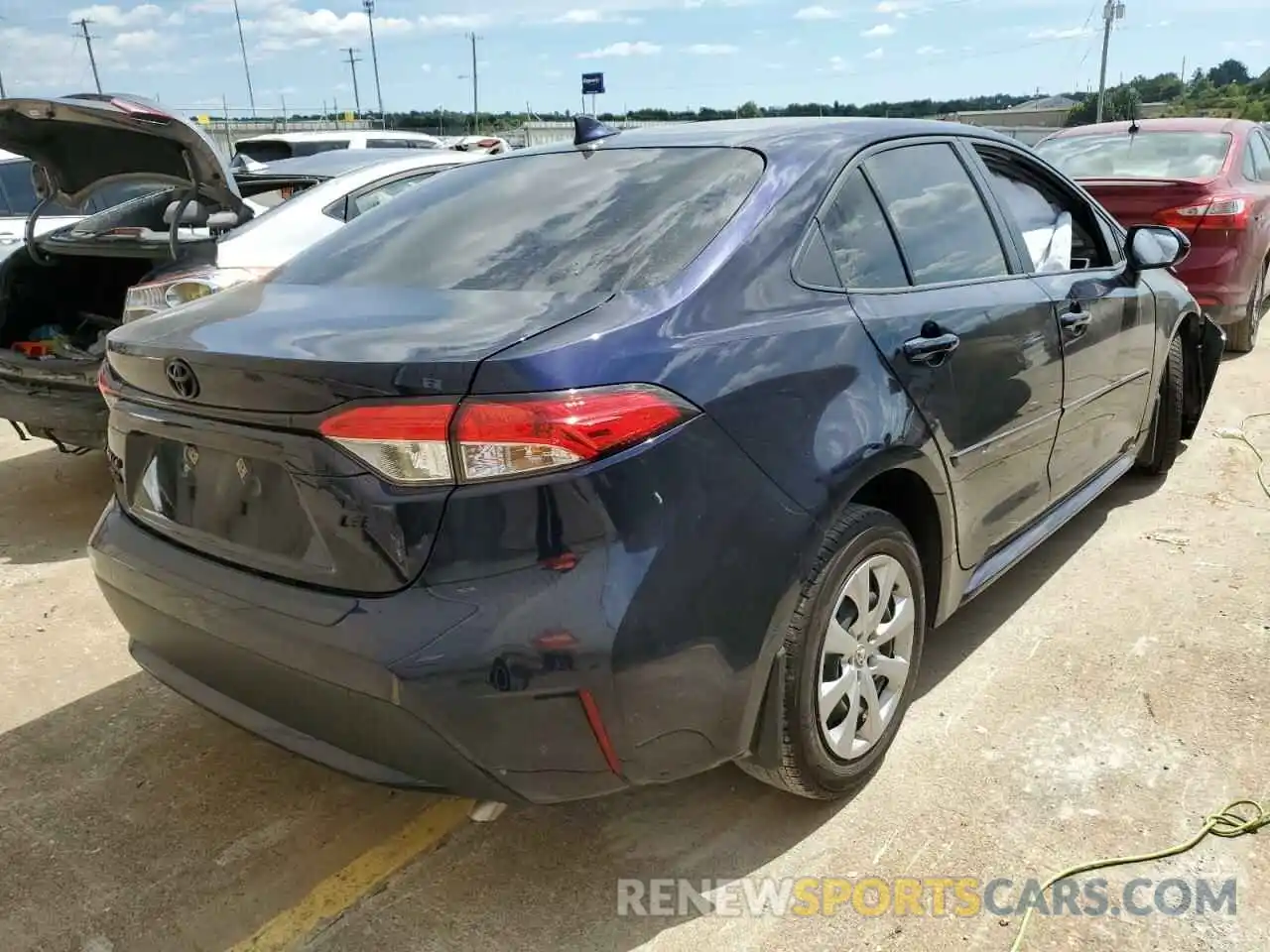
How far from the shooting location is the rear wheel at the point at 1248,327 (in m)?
7.04

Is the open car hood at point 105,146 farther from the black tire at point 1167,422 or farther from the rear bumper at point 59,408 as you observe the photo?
the black tire at point 1167,422

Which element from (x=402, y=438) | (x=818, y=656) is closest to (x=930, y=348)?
(x=818, y=656)

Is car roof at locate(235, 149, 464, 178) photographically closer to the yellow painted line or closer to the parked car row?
the parked car row

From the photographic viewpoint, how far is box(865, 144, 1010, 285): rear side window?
2.73 m

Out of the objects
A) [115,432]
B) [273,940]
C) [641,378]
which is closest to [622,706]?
[641,378]

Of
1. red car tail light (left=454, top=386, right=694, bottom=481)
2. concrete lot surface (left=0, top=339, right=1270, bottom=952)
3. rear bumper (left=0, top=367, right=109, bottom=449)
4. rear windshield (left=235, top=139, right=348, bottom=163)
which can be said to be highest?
rear windshield (left=235, top=139, right=348, bottom=163)

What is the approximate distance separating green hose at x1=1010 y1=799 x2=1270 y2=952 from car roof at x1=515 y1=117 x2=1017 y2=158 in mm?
1808

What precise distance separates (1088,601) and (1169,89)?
263 ft

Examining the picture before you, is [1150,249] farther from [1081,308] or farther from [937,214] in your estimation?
[937,214]

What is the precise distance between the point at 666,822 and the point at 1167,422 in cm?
325

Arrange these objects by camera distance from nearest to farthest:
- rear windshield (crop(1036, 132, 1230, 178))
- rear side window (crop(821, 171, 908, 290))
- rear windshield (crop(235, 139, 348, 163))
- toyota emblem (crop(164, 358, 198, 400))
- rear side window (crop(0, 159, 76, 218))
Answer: toyota emblem (crop(164, 358, 198, 400))
rear side window (crop(821, 171, 908, 290))
rear windshield (crop(1036, 132, 1230, 178))
rear side window (crop(0, 159, 76, 218))
rear windshield (crop(235, 139, 348, 163))

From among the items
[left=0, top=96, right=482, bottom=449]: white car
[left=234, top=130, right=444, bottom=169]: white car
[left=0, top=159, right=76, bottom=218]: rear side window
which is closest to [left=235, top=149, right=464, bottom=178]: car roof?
[left=0, top=96, right=482, bottom=449]: white car

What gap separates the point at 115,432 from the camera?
8.00ft

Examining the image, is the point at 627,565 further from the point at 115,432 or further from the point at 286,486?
the point at 115,432
